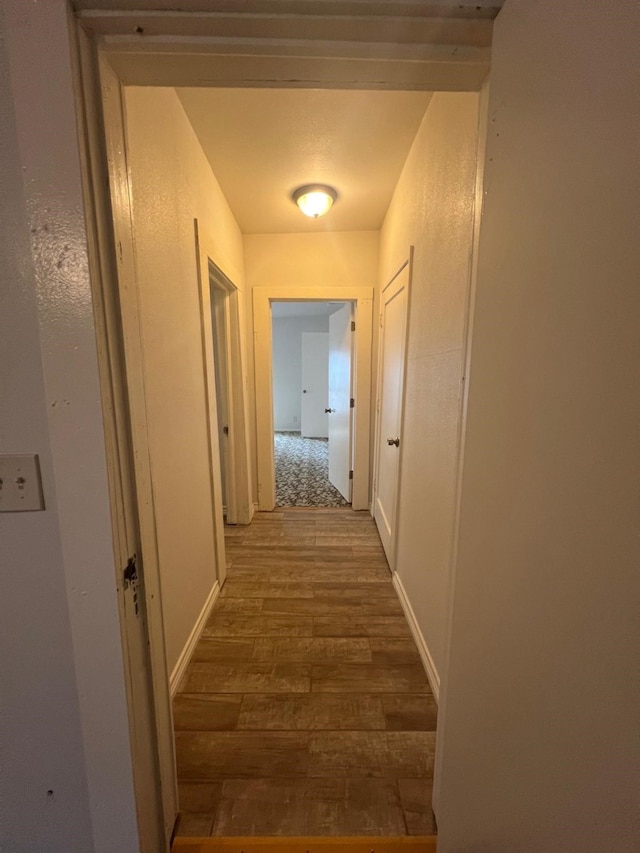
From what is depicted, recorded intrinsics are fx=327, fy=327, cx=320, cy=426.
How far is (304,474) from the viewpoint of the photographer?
4258 millimetres

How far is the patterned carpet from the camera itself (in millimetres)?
3514

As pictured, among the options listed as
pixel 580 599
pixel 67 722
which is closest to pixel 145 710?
pixel 67 722

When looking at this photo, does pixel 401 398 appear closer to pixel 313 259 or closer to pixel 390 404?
pixel 390 404

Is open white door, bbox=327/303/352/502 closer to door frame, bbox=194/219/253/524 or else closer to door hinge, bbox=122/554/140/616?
door frame, bbox=194/219/253/524

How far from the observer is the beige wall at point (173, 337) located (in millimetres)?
1157

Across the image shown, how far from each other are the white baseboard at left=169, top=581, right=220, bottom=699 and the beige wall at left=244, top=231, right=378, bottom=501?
241cm

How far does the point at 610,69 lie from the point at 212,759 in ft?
6.45

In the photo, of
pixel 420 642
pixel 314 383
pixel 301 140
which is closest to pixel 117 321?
pixel 301 140

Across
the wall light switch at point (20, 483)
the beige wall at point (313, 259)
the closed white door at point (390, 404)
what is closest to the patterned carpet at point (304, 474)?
the closed white door at point (390, 404)

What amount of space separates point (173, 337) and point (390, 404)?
1508 millimetres

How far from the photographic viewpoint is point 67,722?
2.60 feet

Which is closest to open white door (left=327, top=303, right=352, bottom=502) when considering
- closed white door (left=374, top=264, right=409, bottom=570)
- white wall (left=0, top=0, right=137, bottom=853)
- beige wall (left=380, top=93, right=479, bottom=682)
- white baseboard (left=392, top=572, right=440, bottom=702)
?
closed white door (left=374, top=264, right=409, bottom=570)

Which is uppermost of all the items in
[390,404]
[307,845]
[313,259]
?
[313,259]

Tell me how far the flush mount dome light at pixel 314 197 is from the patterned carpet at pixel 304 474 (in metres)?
2.58
